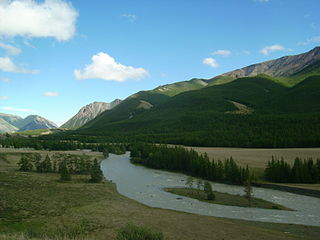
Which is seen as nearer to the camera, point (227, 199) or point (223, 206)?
point (223, 206)

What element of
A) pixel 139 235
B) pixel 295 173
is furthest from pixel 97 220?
pixel 295 173

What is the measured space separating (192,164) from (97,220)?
214 feet

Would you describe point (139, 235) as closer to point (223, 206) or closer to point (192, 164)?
point (223, 206)

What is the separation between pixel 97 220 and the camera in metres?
47.7

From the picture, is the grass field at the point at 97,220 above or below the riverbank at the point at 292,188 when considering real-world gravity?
below

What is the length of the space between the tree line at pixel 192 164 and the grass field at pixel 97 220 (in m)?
36.7

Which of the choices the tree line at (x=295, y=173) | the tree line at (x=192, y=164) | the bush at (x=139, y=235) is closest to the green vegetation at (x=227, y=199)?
the tree line at (x=192, y=164)

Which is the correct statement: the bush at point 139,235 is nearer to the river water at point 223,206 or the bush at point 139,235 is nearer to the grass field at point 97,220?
the grass field at point 97,220

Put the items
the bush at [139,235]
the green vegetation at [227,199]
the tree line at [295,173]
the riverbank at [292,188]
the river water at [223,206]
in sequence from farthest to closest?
1. the tree line at [295,173]
2. the riverbank at [292,188]
3. the green vegetation at [227,199]
4. the river water at [223,206]
5. the bush at [139,235]

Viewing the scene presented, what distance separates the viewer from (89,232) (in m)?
40.6

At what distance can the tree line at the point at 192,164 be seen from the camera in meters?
89.8

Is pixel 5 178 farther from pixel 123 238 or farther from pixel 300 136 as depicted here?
pixel 300 136

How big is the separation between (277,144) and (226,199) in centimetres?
9457

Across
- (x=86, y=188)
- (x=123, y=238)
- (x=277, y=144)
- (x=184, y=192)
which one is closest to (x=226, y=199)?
(x=184, y=192)
